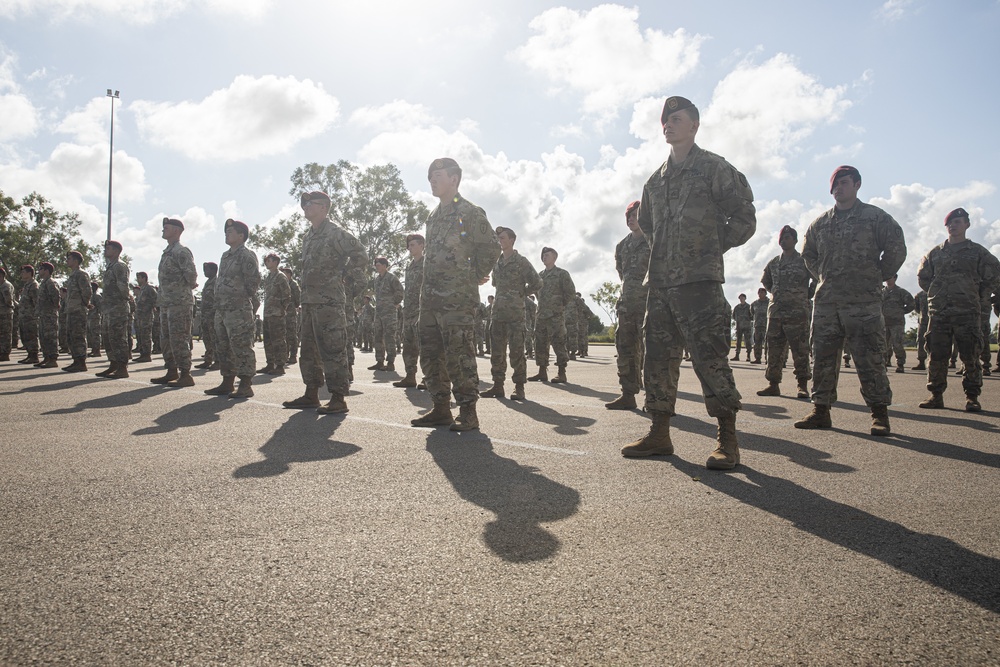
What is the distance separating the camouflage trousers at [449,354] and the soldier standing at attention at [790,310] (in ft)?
16.9

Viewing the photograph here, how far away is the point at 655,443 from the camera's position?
13.2ft

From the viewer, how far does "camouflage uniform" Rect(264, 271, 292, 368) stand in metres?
12.2

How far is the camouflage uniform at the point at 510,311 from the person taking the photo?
8406mm

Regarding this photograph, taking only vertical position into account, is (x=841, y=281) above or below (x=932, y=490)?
above

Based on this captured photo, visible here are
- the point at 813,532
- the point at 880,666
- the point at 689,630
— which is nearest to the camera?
the point at 880,666

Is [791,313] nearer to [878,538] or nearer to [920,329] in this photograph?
[878,538]

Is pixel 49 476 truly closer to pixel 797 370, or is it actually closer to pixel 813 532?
pixel 813 532

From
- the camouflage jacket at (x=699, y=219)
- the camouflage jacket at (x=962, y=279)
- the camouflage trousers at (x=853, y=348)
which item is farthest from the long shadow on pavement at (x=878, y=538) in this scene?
the camouflage jacket at (x=962, y=279)

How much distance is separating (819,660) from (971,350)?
7.52m

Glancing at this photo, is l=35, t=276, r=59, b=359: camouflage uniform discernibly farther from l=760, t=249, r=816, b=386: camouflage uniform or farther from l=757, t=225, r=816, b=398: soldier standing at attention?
l=760, t=249, r=816, b=386: camouflage uniform

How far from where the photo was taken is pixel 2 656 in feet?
4.72

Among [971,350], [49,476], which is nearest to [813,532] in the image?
[49,476]

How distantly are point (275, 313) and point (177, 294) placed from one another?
11.2 feet

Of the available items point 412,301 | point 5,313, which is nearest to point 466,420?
point 412,301
